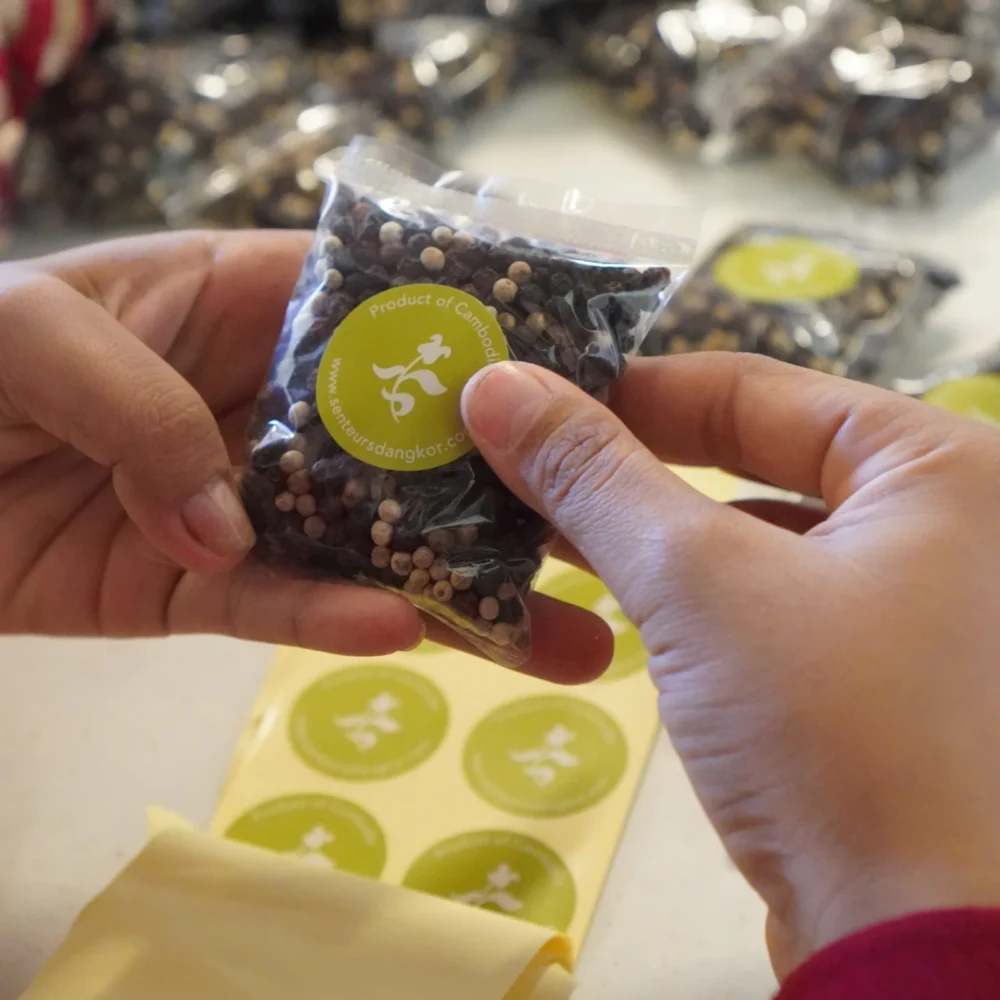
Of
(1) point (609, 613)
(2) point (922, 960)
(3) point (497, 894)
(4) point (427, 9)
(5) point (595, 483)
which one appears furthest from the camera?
(4) point (427, 9)

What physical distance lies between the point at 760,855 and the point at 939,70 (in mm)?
1023

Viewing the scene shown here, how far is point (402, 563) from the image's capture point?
51cm

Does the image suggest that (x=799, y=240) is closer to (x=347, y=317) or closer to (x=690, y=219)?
(x=690, y=219)

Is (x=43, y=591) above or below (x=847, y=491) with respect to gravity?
below

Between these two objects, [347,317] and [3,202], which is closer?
[347,317]

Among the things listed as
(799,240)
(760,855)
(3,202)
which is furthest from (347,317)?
(3,202)

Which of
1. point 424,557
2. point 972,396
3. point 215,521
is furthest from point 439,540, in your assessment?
point 972,396

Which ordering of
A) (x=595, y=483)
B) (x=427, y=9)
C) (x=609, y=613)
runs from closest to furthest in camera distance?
(x=595, y=483), (x=609, y=613), (x=427, y=9)

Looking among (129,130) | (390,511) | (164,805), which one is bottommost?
(164,805)

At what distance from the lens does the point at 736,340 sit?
88 centimetres

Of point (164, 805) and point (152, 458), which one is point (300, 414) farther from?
point (164, 805)

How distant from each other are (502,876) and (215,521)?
27 centimetres

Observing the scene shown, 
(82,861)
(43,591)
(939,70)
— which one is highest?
(939,70)

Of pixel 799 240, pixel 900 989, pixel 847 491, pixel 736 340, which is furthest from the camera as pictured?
pixel 799 240
